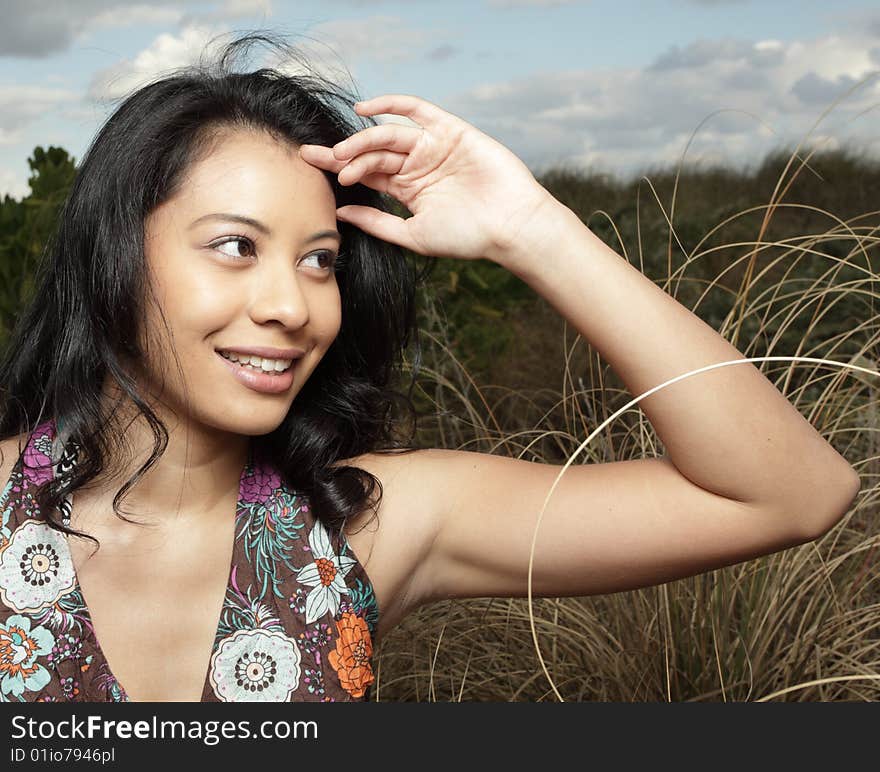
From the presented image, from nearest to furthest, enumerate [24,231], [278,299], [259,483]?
[278,299] < [259,483] < [24,231]

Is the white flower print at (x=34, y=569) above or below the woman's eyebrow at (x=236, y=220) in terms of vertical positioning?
below

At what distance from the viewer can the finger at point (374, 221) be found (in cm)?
194

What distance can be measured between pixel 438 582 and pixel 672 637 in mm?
820

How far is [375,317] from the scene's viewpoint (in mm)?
2150

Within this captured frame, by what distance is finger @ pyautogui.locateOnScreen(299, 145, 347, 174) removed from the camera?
1.88m

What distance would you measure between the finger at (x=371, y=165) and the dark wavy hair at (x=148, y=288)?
0.09 m

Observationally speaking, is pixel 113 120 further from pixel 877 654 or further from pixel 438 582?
pixel 877 654

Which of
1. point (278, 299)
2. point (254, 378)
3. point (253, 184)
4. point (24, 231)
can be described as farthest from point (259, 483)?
point (24, 231)

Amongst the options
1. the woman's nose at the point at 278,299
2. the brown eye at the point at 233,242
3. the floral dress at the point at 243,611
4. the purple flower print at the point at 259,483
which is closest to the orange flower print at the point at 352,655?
the floral dress at the point at 243,611

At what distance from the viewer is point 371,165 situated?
6.15 feet

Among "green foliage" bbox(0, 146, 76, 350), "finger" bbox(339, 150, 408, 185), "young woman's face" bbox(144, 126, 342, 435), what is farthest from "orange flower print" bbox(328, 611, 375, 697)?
"green foliage" bbox(0, 146, 76, 350)

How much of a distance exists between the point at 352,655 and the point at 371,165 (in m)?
0.87

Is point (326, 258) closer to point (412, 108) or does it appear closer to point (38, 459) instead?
point (412, 108)

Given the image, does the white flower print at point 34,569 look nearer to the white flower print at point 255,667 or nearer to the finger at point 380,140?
the white flower print at point 255,667
